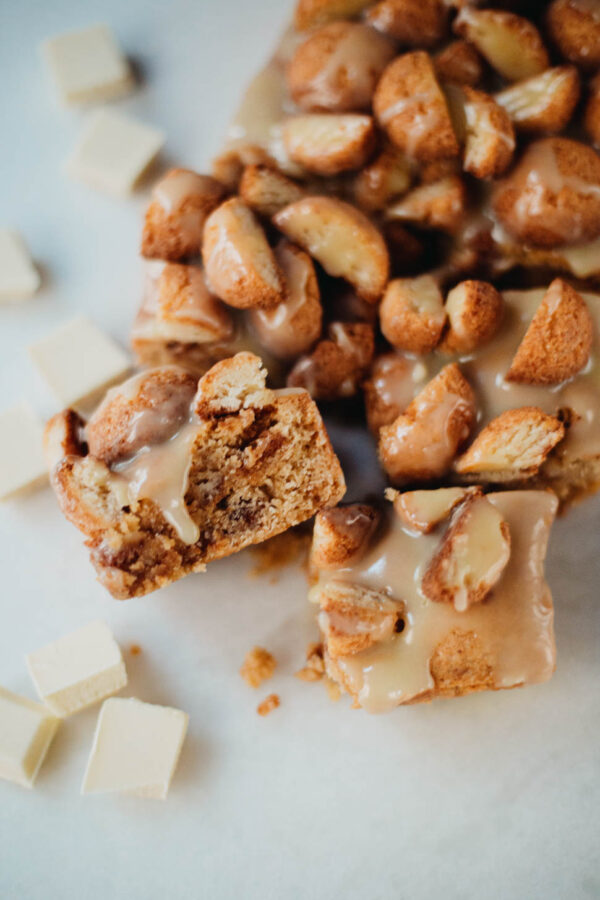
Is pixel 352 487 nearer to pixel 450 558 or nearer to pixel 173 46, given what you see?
pixel 450 558

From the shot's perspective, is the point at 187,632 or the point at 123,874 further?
the point at 187,632

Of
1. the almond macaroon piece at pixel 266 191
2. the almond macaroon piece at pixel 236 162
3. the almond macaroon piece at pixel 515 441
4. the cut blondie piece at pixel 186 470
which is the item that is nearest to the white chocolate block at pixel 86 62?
the almond macaroon piece at pixel 236 162

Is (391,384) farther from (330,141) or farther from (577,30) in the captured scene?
(577,30)

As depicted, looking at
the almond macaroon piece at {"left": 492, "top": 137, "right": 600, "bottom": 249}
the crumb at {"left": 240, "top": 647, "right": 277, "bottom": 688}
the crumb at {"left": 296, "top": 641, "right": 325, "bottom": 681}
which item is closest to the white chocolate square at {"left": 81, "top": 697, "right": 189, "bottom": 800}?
the crumb at {"left": 240, "top": 647, "right": 277, "bottom": 688}

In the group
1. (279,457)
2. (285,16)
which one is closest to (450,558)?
(279,457)

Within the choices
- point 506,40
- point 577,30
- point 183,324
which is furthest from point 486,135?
point 183,324

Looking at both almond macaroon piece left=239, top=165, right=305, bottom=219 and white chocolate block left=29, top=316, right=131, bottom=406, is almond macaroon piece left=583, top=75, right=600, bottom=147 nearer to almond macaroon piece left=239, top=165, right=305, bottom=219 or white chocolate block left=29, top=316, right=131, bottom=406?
almond macaroon piece left=239, top=165, right=305, bottom=219
